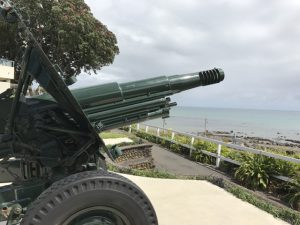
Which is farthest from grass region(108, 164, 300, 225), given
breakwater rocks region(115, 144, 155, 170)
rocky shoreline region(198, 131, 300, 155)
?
rocky shoreline region(198, 131, 300, 155)

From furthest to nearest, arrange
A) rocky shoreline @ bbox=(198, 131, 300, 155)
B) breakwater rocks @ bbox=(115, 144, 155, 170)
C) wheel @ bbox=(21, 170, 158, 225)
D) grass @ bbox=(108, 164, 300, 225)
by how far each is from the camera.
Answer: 1. rocky shoreline @ bbox=(198, 131, 300, 155)
2. breakwater rocks @ bbox=(115, 144, 155, 170)
3. grass @ bbox=(108, 164, 300, 225)
4. wheel @ bbox=(21, 170, 158, 225)

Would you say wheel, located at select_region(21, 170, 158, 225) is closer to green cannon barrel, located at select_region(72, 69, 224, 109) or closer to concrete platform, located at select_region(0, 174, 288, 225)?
green cannon barrel, located at select_region(72, 69, 224, 109)

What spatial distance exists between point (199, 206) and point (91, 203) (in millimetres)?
4548

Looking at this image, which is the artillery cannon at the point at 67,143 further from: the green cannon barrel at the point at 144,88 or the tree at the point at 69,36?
the tree at the point at 69,36

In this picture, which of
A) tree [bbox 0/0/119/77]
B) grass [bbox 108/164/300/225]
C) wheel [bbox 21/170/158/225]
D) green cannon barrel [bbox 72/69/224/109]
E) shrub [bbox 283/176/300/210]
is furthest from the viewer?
tree [bbox 0/0/119/77]

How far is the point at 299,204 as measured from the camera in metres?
8.38

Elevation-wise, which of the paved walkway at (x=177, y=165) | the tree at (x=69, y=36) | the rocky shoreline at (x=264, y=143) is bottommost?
the rocky shoreline at (x=264, y=143)

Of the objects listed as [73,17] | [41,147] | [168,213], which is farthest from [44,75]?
[73,17]

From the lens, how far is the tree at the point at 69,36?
97.3 feet

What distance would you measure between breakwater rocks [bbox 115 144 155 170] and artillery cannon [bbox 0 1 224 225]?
910cm

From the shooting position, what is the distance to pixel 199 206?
7.37m

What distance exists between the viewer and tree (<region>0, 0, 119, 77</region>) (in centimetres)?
2966

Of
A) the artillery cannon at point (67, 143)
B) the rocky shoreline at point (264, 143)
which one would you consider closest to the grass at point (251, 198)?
the artillery cannon at point (67, 143)

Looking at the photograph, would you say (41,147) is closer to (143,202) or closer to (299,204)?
(143,202)
